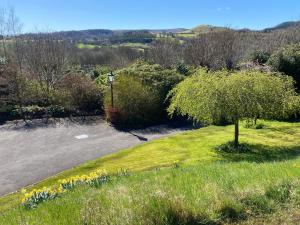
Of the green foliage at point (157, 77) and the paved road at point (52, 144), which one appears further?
the green foliage at point (157, 77)

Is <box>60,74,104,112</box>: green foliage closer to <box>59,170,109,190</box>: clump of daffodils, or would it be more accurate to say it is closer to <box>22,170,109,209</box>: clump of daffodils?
<box>22,170,109,209</box>: clump of daffodils

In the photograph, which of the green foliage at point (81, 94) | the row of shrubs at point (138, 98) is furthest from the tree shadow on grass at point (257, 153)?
the green foliage at point (81, 94)

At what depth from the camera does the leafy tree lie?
780 inches

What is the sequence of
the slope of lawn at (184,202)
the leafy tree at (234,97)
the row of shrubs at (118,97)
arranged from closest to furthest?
the slope of lawn at (184,202), the leafy tree at (234,97), the row of shrubs at (118,97)

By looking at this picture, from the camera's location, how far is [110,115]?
98.7 ft

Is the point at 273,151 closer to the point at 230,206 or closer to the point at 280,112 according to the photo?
the point at 280,112

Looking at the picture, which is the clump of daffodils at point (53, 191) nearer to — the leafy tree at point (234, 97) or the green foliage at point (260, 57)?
the leafy tree at point (234, 97)

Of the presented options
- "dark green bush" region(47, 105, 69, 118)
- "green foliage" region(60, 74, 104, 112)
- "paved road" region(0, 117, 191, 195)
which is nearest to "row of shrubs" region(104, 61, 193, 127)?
"paved road" region(0, 117, 191, 195)

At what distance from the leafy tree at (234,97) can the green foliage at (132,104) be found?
9.44 meters

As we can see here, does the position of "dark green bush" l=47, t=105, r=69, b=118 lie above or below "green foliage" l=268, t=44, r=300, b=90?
below

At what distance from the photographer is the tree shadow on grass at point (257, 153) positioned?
65.1 feet

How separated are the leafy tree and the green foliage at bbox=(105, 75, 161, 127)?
9.44 metres

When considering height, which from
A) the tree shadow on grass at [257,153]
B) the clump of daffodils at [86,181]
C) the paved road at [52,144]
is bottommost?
the paved road at [52,144]

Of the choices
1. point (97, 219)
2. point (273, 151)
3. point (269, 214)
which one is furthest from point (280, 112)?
→ point (97, 219)
